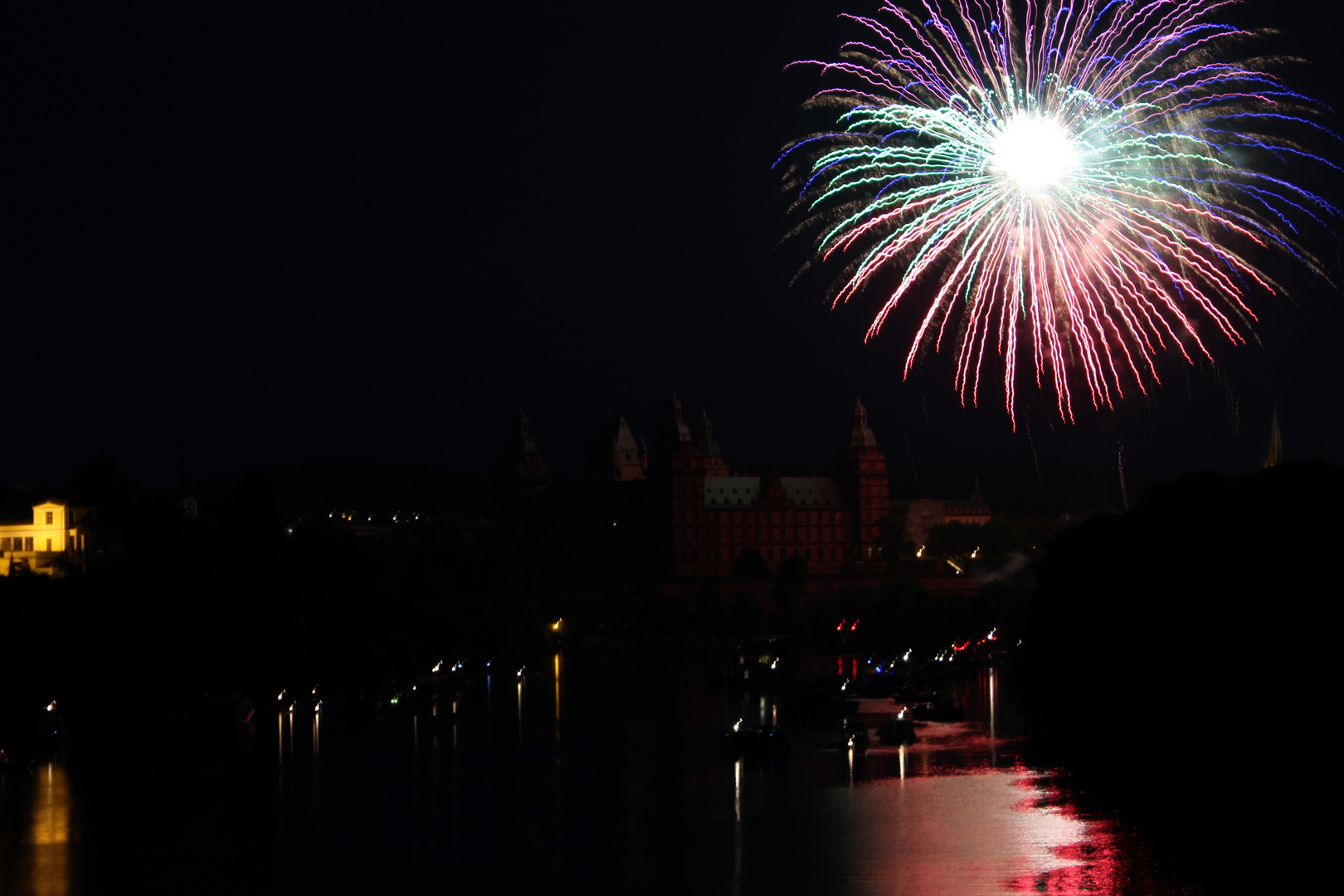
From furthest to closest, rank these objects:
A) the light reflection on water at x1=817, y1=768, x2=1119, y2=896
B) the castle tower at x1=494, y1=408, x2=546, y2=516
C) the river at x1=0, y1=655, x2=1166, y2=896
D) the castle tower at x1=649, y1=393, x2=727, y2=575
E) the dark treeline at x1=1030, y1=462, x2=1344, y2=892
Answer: the castle tower at x1=494, y1=408, x2=546, y2=516 < the castle tower at x1=649, y1=393, x2=727, y2=575 < the dark treeline at x1=1030, y1=462, x2=1344, y2=892 < the river at x1=0, y1=655, x2=1166, y2=896 < the light reflection on water at x1=817, y1=768, x2=1119, y2=896

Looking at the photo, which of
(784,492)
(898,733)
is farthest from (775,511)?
(898,733)

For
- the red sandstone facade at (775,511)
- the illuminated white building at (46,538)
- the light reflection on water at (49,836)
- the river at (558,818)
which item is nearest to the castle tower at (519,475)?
the red sandstone facade at (775,511)

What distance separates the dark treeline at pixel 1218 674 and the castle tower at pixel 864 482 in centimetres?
9531

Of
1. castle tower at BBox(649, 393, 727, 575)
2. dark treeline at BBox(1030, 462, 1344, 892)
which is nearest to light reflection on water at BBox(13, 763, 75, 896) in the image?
dark treeline at BBox(1030, 462, 1344, 892)

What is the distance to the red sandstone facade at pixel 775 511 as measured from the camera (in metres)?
144

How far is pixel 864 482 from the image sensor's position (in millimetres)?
152250

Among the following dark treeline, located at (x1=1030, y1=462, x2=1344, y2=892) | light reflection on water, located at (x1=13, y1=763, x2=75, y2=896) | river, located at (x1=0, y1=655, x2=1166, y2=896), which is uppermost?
dark treeline, located at (x1=1030, y1=462, x2=1344, y2=892)

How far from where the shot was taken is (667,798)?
4478 centimetres

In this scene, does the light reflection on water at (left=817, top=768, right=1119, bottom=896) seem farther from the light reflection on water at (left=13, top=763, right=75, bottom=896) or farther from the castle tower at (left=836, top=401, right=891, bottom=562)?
the castle tower at (left=836, top=401, right=891, bottom=562)

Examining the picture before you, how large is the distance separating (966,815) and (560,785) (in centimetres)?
1260

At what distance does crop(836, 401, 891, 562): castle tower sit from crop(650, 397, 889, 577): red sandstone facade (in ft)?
0.26

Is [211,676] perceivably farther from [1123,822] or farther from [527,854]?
[1123,822]

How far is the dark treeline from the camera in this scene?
1451 inches

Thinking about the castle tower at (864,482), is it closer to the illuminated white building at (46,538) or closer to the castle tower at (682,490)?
the castle tower at (682,490)
